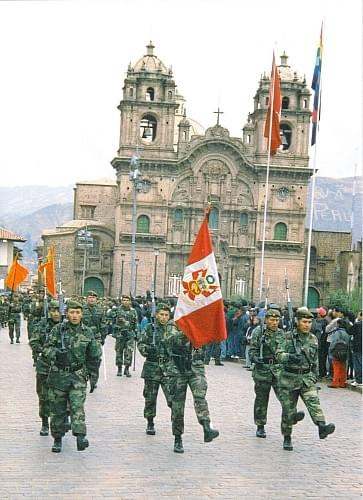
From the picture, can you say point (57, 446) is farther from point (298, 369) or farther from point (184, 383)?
point (298, 369)

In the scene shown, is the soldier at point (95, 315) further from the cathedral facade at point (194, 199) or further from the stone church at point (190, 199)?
the cathedral facade at point (194, 199)

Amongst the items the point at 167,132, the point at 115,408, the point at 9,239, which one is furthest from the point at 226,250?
the point at 115,408

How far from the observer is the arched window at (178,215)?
7369 centimetres

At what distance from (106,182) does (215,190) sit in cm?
1772

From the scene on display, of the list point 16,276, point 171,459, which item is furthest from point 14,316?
point 171,459

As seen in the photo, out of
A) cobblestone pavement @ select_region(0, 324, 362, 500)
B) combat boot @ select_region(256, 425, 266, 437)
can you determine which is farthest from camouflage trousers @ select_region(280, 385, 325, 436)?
combat boot @ select_region(256, 425, 266, 437)

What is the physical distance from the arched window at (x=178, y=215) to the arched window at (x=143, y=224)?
7.61ft

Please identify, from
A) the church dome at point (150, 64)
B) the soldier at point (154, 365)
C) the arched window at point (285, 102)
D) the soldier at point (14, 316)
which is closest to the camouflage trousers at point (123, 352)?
the soldier at point (154, 365)

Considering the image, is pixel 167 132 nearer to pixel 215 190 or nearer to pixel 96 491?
pixel 215 190

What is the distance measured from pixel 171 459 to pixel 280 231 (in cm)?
6404

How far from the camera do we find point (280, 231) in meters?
73.6

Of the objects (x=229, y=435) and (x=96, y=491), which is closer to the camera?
(x=96, y=491)

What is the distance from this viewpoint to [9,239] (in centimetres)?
7625

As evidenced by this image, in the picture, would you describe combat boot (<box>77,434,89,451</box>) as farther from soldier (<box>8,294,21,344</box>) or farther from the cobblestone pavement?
soldier (<box>8,294,21,344</box>)
